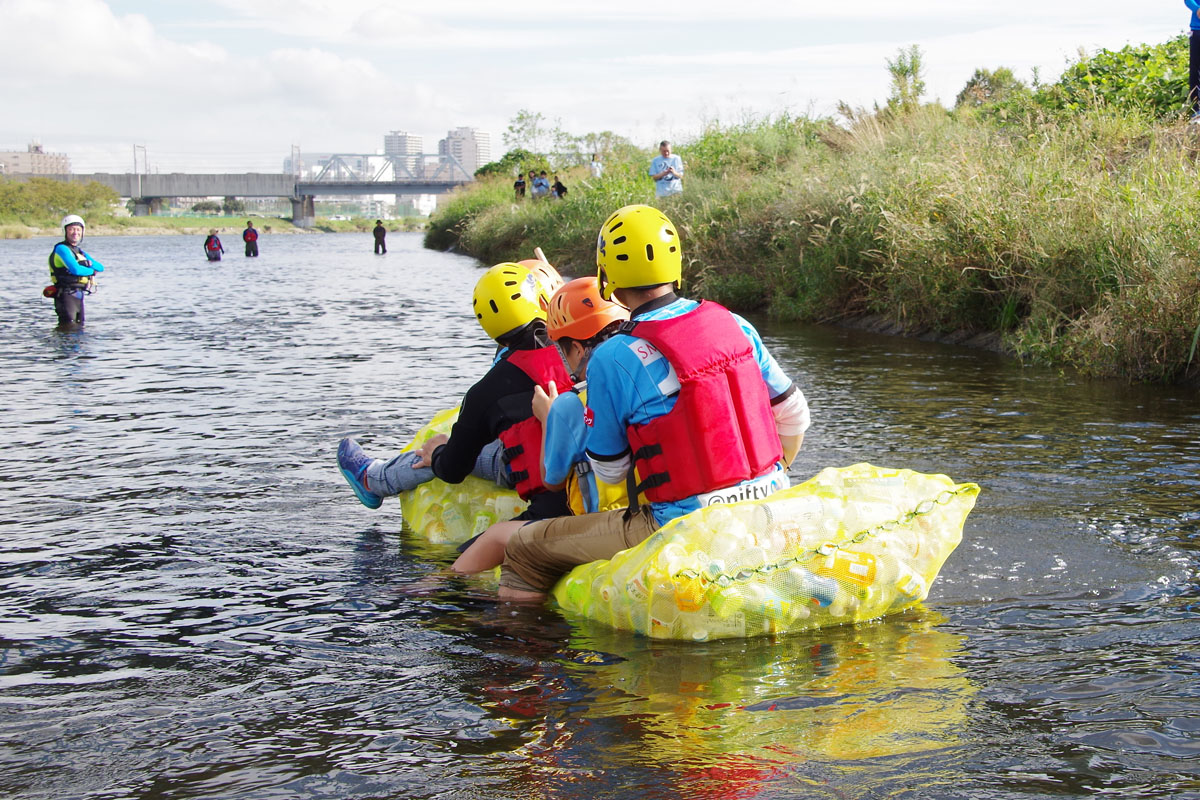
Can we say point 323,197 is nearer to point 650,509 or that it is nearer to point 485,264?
point 485,264

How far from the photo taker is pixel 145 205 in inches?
5143

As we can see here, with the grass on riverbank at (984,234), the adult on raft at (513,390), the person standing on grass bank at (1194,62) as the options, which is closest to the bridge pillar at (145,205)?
the grass on riverbank at (984,234)

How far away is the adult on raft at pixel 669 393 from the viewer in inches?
200

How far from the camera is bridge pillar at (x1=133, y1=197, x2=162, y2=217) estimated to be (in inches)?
5089

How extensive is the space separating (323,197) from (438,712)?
13836 cm

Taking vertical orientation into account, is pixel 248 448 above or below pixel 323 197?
below

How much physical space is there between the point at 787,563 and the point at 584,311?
1.57m

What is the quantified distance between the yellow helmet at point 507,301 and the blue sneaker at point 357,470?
1.83 meters

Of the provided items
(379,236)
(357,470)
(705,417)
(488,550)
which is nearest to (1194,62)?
(357,470)

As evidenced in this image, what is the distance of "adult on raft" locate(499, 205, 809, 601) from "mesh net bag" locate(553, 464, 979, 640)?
156 millimetres

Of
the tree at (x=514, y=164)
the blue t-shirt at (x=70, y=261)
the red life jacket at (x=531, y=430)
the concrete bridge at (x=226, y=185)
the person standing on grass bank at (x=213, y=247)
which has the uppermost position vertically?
the concrete bridge at (x=226, y=185)

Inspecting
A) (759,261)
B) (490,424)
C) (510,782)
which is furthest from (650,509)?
(759,261)

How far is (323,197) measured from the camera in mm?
136875

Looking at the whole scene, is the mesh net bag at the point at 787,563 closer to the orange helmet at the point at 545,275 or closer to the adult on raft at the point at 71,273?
the orange helmet at the point at 545,275
